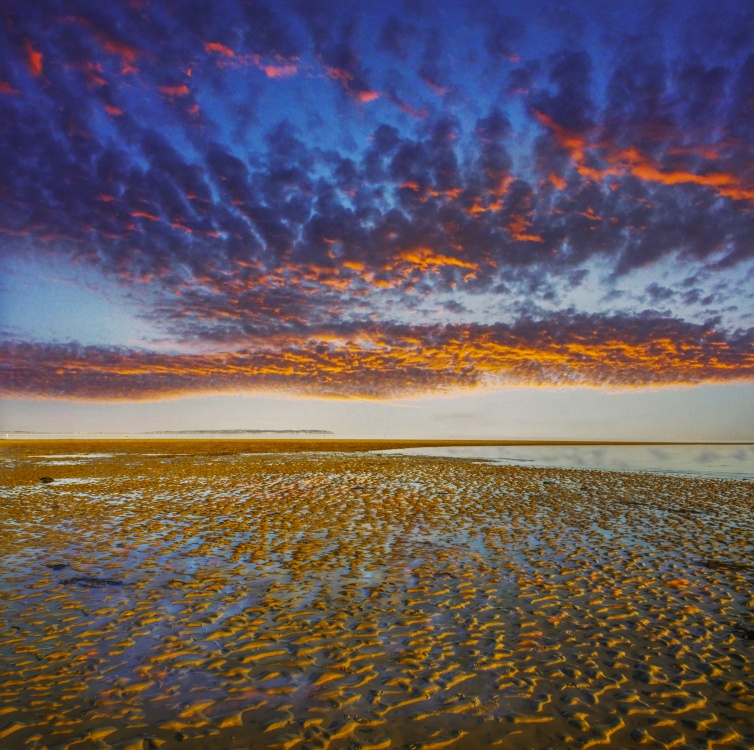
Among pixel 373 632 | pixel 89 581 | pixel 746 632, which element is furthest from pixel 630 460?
pixel 89 581

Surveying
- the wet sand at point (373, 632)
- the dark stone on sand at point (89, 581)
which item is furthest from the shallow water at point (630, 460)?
the dark stone on sand at point (89, 581)

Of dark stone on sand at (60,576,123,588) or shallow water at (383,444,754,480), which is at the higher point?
shallow water at (383,444,754,480)

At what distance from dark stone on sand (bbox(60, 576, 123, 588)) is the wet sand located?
0.06 meters

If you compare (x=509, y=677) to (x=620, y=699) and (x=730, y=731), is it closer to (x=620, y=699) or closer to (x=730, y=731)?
(x=620, y=699)

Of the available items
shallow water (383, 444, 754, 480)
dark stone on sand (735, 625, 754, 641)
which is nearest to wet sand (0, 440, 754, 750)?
dark stone on sand (735, 625, 754, 641)

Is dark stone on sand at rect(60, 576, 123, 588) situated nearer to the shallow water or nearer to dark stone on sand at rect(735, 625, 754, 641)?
dark stone on sand at rect(735, 625, 754, 641)

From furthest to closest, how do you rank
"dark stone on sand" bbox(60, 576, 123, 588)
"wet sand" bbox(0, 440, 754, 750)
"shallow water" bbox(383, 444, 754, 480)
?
"shallow water" bbox(383, 444, 754, 480) → "dark stone on sand" bbox(60, 576, 123, 588) → "wet sand" bbox(0, 440, 754, 750)

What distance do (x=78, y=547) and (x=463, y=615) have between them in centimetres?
1133

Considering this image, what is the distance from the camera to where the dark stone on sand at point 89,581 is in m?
10.3

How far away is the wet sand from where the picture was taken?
5.45 metres

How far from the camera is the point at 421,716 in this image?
562cm

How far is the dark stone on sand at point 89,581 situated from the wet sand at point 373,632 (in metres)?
0.06

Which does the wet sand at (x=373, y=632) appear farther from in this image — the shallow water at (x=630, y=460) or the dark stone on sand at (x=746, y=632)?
the shallow water at (x=630, y=460)

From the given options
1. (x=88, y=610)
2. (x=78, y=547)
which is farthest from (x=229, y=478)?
(x=88, y=610)
